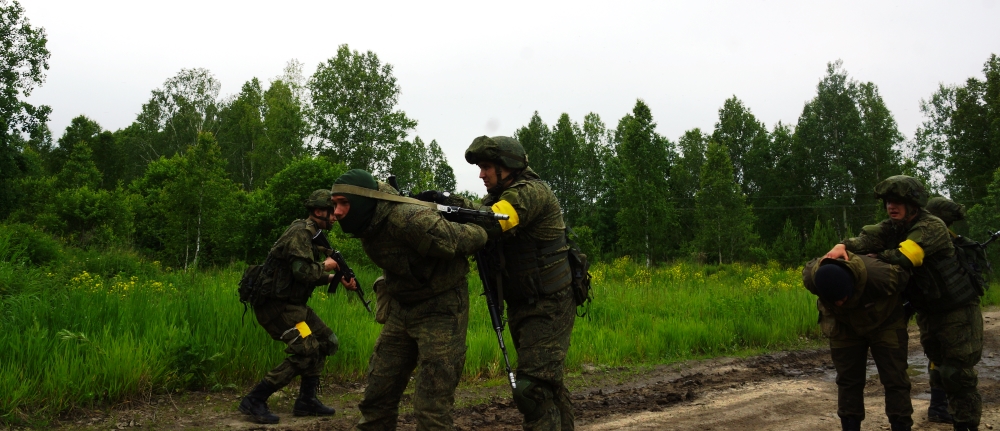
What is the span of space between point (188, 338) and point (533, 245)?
4033mm

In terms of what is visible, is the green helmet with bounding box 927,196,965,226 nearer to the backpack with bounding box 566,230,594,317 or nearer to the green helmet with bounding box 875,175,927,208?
the green helmet with bounding box 875,175,927,208

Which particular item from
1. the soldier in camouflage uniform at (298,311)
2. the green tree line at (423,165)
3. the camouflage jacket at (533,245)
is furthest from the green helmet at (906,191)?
the green tree line at (423,165)

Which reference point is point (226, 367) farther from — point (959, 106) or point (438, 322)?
point (959, 106)

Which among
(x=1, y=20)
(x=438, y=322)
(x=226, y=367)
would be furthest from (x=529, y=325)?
(x=1, y=20)

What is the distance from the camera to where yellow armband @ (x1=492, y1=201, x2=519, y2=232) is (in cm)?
419

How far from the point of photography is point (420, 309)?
13.6 feet

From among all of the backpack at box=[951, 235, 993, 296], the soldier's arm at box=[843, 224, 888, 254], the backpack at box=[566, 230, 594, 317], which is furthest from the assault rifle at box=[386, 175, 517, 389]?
the backpack at box=[951, 235, 993, 296]

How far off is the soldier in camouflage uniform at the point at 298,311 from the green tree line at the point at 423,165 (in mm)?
10928

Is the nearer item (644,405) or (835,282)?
(835,282)

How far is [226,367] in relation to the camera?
6.75m

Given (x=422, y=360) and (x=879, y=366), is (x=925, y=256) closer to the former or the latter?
(x=879, y=366)

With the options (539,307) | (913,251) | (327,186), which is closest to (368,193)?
(539,307)

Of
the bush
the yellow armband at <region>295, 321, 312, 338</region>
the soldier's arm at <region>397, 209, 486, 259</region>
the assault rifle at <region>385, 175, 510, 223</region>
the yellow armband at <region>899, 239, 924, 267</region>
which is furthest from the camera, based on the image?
the bush

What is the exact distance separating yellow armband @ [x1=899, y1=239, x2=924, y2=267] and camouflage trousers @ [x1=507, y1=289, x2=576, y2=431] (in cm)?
254
